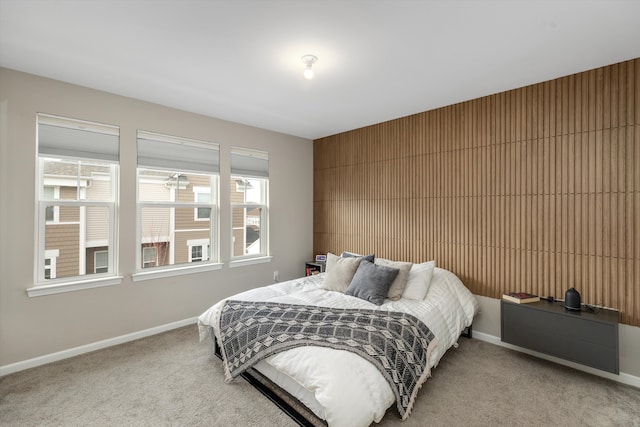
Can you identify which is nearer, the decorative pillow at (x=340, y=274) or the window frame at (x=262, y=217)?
the decorative pillow at (x=340, y=274)

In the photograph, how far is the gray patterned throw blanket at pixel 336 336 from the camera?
2051 millimetres

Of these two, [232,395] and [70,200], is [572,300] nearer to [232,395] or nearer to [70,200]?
[232,395]

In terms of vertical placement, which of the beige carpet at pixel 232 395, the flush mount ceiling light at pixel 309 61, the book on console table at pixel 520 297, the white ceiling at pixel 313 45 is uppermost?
the white ceiling at pixel 313 45

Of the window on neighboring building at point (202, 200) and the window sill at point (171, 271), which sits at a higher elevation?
the window on neighboring building at point (202, 200)

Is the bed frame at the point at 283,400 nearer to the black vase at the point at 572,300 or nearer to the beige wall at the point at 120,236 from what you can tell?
the beige wall at the point at 120,236

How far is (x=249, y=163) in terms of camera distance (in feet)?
14.4

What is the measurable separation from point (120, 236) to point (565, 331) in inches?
171

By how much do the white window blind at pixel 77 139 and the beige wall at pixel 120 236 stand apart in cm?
7

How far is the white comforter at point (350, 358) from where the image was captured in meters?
1.73

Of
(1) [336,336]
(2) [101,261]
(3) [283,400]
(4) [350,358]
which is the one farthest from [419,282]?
(2) [101,261]

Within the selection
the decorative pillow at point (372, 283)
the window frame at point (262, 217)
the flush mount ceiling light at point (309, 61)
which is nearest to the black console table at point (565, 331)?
the decorative pillow at point (372, 283)

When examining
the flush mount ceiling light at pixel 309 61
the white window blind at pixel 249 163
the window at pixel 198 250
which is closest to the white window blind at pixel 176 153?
the white window blind at pixel 249 163

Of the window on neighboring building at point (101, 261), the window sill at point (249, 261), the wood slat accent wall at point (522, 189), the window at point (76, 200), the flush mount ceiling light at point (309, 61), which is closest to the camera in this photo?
the flush mount ceiling light at point (309, 61)

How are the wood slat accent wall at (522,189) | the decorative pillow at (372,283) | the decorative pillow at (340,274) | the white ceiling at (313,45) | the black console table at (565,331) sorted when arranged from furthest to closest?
the decorative pillow at (340,274), the decorative pillow at (372,283), the wood slat accent wall at (522,189), the black console table at (565,331), the white ceiling at (313,45)
